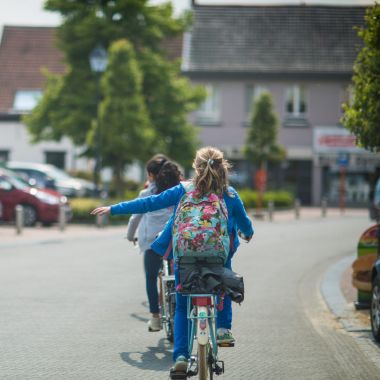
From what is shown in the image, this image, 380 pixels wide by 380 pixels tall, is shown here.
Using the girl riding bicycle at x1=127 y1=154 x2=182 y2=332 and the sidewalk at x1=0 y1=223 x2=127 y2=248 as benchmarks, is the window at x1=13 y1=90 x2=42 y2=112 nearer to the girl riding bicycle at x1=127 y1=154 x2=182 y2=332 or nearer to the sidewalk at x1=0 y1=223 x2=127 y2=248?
the sidewalk at x1=0 y1=223 x2=127 y2=248

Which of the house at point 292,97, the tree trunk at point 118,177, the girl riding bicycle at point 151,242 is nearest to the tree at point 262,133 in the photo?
the tree trunk at point 118,177

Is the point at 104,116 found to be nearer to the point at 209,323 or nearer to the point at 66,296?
the point at 66,296

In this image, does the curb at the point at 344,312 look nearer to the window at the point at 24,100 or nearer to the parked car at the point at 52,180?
the parked car at the point at 52,180

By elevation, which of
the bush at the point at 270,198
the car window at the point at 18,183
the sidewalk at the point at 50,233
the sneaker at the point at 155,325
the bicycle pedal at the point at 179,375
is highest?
the car window at the point at 18,183

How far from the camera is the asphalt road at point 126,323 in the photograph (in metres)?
7.68

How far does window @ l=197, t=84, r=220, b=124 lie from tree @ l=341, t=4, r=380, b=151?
122ft

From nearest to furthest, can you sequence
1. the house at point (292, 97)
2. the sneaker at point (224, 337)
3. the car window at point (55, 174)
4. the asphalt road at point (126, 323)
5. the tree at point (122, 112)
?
1. the sneaker at point (224, 337)
2. the asphalt road at point (126, 323)
3. the tree at point (122, 112)
4. the car window at point (55, 174)
5. the house at point (292, 97)

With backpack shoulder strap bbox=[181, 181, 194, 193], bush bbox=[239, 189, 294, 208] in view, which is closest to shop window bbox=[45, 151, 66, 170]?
bush bbox=[239, 189, 294, 208]

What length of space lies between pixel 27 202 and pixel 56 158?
78.3 feet

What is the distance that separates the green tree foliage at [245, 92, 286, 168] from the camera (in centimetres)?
3816

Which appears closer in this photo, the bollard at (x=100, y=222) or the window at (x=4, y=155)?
the bollard at (x=100, y=222)

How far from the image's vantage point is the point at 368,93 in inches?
448

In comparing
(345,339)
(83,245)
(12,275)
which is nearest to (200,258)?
(345,339)

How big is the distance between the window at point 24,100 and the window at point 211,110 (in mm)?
8389
